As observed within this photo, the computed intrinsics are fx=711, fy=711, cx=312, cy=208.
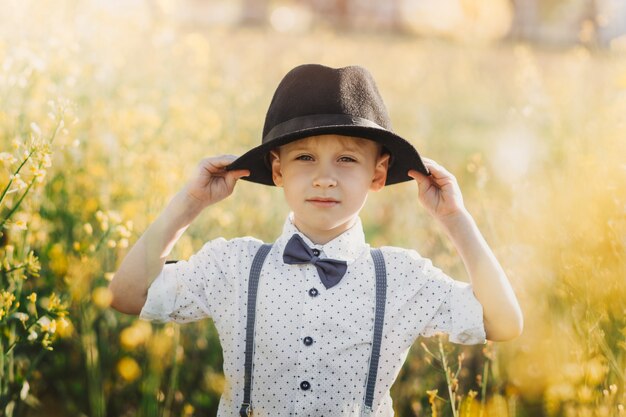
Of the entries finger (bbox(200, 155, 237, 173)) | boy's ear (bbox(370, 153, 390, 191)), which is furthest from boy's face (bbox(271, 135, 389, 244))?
finger (bbox(200, 155, 237, 173))

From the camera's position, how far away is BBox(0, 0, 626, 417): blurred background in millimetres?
2068

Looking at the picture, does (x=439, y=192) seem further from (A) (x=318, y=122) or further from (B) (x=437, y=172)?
(A) (x=318, y=122)

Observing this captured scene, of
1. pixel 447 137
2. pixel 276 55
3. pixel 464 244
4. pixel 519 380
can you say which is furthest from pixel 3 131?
pixel 276 55

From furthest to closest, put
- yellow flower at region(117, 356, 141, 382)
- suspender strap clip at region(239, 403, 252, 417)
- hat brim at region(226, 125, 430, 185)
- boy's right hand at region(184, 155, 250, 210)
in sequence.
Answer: yellow flower at region(117, 356, 141, 382)
boy's right hand at region(184, 155, 250, 210)
suspender strap clip at region(239, 403, 252, 417)
hat brim at region(226, 125, 430, 185)

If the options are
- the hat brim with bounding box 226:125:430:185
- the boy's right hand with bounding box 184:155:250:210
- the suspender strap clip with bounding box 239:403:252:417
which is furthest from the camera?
the boy's right hand with bounding box 184:155:250:210

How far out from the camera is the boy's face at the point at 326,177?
6.21ft

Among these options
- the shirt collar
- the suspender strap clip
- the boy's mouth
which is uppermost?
the boy's mouth

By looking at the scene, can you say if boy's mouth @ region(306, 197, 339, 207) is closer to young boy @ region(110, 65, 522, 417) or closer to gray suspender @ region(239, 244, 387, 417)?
young boy @ region(110, 65, 522, 417)

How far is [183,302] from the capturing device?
6.56 ft

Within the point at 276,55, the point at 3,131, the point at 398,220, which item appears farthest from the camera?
the point at 276,55

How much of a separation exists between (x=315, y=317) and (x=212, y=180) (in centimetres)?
53

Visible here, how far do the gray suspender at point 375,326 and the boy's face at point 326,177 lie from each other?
0.56ft

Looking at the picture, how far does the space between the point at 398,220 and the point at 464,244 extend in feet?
6.97

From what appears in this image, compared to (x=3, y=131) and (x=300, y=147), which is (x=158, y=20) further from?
(x=300, y=147)
